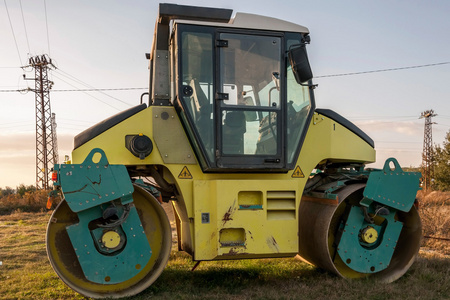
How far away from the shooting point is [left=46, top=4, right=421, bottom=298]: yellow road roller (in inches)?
190

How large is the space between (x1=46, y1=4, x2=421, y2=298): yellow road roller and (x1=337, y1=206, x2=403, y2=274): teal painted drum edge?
0.5 inches

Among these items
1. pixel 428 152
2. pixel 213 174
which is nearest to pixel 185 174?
pixel 213 174

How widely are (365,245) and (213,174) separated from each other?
2141 mm

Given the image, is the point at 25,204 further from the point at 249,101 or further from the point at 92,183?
the point at 249,101

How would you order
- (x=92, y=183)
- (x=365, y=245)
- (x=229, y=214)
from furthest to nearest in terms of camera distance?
(x=365, y=245)
(x=229, y=214)
(x=92, y=183)

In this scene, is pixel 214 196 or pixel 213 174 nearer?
pixel 214 196

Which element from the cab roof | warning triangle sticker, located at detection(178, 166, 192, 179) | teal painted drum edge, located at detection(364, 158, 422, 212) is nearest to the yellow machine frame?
warning triangle sticker, located at detection(178, 166, 192, 179)

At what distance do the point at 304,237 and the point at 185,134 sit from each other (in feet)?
7.02

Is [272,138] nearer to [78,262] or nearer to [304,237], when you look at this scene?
[304,237]

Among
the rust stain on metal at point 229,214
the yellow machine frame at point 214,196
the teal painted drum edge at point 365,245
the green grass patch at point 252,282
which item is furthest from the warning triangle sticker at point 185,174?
the teal painted drum edge at point 365,245

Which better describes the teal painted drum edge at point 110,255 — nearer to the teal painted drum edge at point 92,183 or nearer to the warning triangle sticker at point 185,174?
the teal painted drum edge at point 92,183

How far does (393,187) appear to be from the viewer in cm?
561

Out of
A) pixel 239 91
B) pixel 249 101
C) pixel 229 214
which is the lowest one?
pixel 229 214

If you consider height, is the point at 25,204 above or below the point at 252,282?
below
